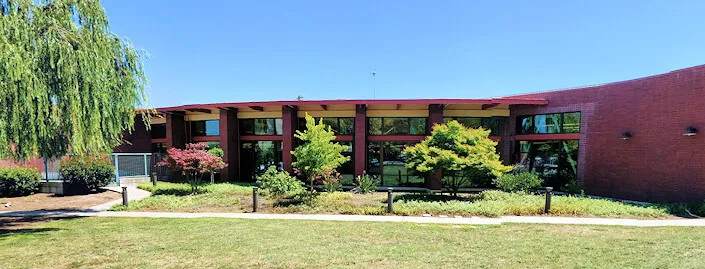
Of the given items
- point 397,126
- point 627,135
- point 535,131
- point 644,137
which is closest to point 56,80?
point 397,126

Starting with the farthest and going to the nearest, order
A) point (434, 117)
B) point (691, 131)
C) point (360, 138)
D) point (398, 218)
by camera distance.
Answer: point (360, 138)
point (434, 117)
point (691, 131)
point (398, 218)

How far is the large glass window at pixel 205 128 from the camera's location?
63.9ft

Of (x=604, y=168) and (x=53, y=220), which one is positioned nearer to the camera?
(x=53, y=220)

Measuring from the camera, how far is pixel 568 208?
35.2ft

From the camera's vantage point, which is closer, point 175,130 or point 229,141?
point 229,141

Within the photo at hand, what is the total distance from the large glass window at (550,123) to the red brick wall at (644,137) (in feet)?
1.11

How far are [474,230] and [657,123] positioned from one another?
10454mm

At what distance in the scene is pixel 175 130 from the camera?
1988 centimetres

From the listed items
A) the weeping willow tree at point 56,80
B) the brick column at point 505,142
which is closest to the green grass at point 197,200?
the weeping willow tree at point 56,80

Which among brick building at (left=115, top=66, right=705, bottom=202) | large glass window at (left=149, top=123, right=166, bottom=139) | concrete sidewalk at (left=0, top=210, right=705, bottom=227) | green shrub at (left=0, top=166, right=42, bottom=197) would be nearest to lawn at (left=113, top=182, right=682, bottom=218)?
concrete sidewalk at (left=0, top=210, right=705, bottom=227)

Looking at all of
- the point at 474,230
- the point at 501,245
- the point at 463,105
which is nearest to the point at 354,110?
the point at 463,105

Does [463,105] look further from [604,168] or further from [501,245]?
[501,245]

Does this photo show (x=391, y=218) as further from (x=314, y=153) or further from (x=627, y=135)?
(x=627, y=135)

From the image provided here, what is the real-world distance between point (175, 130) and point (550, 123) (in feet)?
71.7
